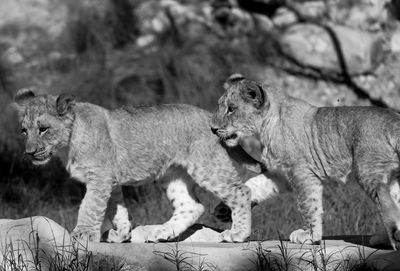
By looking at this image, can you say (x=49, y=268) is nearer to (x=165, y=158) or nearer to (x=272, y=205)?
(x=165, y=158)

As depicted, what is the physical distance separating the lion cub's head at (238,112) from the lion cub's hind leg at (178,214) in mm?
698

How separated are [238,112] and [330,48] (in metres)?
6.89

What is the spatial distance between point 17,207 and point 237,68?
14.1 ft

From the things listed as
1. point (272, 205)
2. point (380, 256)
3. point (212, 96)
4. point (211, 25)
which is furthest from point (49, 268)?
point (211, 25)

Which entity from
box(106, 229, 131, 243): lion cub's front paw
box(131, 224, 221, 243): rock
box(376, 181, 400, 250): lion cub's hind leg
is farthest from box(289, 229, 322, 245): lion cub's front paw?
box(106, 229, 131, 243): lion cub's front paw

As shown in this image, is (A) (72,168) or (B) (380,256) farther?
(A) (72,168)

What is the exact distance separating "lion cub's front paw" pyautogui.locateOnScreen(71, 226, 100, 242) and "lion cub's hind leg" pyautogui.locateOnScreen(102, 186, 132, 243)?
410mm

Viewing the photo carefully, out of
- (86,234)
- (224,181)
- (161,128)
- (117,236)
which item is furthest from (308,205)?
(86,234)

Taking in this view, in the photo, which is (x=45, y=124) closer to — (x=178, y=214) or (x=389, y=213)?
(x=178, y=214)

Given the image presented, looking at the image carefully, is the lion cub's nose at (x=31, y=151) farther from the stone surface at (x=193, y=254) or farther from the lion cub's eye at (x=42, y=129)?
the stone surface at (x=193, y=254)

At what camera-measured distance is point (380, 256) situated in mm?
5660

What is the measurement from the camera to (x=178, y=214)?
744 centimetres

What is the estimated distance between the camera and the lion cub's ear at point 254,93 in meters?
7.01

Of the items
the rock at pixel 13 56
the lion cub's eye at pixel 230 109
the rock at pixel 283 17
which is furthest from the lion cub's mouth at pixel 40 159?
the rock at pixel 283 17
